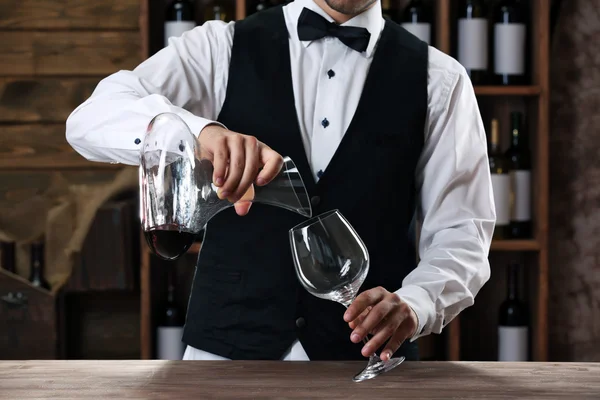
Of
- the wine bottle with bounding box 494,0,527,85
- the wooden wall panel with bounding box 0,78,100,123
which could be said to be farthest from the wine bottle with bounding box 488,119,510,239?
the wooden wall panel with bounding box 0,78,100,123

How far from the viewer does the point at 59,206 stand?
9.71 feet

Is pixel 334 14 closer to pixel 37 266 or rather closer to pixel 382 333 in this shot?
pixel 382 333

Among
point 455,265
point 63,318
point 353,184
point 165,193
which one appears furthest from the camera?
point 63,318

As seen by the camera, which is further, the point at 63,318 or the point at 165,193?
the point at 63,318

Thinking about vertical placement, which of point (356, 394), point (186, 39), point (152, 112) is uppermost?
point (186, 39)

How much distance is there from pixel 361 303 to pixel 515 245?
5.39 ft

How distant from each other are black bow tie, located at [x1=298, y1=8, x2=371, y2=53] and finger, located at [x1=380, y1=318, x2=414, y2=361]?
2.18ft

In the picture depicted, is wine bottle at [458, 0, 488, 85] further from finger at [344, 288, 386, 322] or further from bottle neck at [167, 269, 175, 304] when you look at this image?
finger at [344, 288, 386, 322]

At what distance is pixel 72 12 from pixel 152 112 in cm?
175

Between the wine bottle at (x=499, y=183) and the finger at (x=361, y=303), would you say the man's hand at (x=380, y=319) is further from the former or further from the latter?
the wine bottle at (x=499, y=183)

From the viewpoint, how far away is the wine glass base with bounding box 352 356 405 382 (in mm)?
1212

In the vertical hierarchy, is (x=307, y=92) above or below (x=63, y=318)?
above

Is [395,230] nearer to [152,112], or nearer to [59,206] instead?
[152,112]

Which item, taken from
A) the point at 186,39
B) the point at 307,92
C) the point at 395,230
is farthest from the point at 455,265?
the point at 186,39
